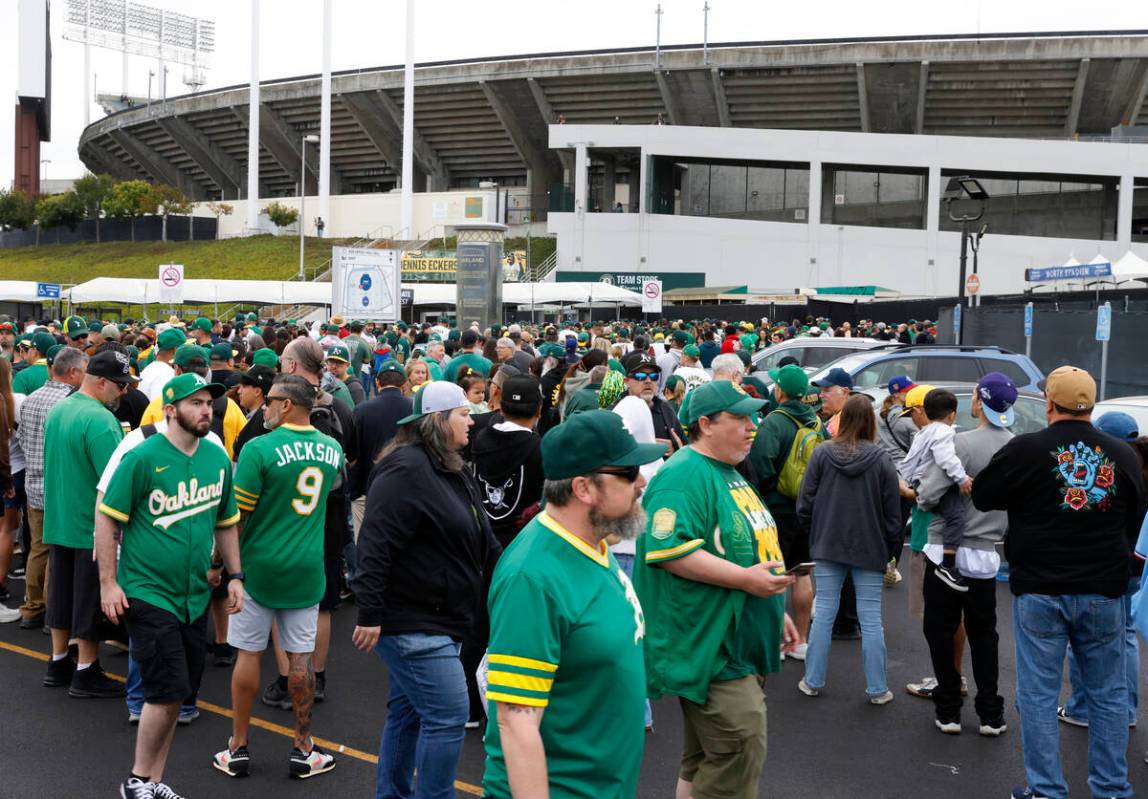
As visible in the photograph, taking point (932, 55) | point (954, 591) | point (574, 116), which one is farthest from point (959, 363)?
point (574, 116)

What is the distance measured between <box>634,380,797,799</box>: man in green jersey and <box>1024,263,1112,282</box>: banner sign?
20.9 meters

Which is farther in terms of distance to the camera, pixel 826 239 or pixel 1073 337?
pixel 826 239

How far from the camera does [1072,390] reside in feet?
15.8

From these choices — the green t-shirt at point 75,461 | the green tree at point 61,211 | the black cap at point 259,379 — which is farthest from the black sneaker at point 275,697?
the green tree at point 61,211

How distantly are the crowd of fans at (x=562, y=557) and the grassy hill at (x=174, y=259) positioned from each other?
4884 cm

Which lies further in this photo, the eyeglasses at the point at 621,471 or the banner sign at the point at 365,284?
the banner sign at the point at 365,284

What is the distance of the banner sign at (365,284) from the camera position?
17484mm

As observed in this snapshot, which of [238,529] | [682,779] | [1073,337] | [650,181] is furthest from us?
[650,181]

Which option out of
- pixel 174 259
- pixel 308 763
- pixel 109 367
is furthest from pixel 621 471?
pixel 174 259

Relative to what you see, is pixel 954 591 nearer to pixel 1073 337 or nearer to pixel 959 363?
pixel 959 363

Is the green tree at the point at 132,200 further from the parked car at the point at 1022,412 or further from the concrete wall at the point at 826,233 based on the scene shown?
the parked car at the point at 1022,412

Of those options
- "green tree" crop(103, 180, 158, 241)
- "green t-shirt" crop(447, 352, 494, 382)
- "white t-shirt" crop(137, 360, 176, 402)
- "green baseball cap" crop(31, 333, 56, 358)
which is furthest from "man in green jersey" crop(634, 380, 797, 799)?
"green tree" crop(103, 180, 158, 241)

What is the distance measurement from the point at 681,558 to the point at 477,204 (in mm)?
57896

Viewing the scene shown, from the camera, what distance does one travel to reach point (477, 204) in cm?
6025
